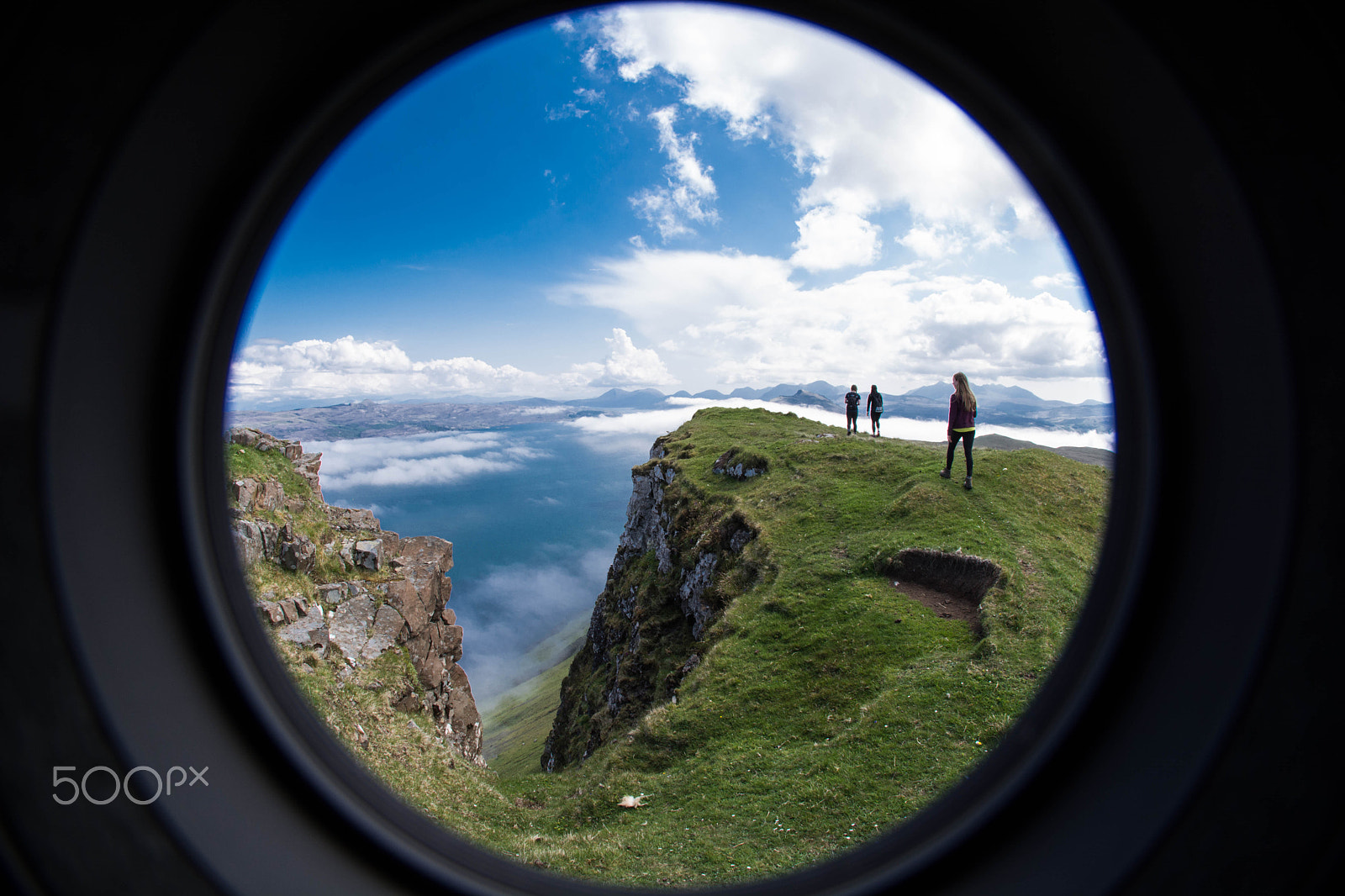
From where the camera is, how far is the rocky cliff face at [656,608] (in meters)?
18.5

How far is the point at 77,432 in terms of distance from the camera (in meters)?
2.44

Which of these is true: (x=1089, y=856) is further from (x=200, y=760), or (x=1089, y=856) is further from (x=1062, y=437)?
(x=1062, y=437)

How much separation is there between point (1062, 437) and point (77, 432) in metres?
→ 14.3

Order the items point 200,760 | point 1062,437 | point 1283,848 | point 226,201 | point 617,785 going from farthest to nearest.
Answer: point 1062,437 < point 617,785 < point 226,201 < point 200,760 < point 1283,848

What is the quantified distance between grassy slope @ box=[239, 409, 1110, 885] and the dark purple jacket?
270 centimetres

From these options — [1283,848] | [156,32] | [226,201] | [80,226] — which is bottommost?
[1283,848]

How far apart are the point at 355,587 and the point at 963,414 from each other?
58.2ft

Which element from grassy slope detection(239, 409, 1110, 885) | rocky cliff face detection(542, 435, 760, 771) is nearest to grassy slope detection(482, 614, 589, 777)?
rocky cliff face detection(542, 435, 760, 771)

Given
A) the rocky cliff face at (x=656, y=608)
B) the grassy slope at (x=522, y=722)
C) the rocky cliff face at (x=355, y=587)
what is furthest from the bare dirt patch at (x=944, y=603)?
the grassy slope at (x=522, y=722)

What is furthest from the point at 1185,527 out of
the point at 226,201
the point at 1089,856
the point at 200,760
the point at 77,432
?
the point at 77,432

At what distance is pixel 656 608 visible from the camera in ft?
76.3

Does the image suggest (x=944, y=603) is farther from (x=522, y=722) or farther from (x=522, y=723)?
(x=522, y=722)

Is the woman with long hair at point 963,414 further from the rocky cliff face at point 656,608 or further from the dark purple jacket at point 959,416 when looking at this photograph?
the rocky cliff face at point 656,608

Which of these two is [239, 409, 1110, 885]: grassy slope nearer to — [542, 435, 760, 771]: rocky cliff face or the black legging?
the black legging
